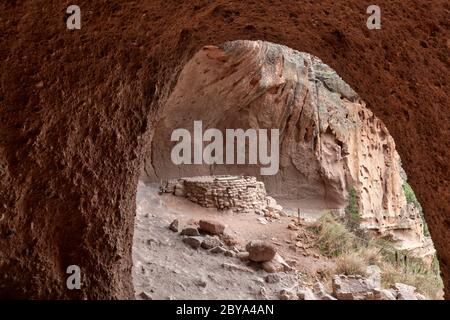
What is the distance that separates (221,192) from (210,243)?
8.13 feet

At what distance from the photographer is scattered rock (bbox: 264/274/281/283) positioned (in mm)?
4909

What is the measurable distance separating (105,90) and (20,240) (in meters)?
0.82

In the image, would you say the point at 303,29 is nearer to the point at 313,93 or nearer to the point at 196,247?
the point at 196,247

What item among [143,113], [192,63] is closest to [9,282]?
[143,113]

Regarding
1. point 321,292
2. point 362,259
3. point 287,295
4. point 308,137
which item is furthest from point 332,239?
point 308,137

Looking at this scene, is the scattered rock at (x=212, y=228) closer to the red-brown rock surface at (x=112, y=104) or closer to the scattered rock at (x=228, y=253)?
the scattered rock at (x=228, y=253)

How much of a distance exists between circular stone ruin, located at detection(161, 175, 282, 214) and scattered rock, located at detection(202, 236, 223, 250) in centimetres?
214

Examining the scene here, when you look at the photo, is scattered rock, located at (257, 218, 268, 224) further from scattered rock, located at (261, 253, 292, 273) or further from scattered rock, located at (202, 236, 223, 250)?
scattered rock, located at (261, 253, 292, 273)

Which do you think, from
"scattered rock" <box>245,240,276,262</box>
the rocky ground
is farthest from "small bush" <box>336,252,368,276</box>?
"scattered rock" <box>245,240,276,262</box>

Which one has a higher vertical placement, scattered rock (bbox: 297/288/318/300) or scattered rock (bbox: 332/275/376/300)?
scattered rock (bbox: 297/288/318/300)

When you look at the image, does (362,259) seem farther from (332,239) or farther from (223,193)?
(223,193)

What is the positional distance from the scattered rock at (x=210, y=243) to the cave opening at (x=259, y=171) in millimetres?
18

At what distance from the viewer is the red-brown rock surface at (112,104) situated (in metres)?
1.74
